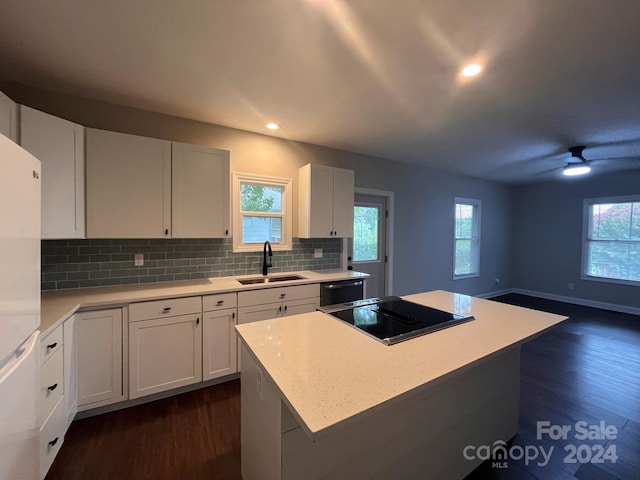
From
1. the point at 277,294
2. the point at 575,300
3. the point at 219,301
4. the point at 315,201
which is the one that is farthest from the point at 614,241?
the point at 219,301

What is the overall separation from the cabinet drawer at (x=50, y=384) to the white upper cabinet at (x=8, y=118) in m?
1.37

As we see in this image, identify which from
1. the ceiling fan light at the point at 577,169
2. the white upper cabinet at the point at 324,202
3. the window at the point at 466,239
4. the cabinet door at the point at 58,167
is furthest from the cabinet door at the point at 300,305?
the ceiling fan light at the point at 577,169

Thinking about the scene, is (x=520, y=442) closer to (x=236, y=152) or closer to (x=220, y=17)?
(x=220, y=17)

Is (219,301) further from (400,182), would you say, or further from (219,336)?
(400,182)

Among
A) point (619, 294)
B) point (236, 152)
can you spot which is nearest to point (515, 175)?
point (619, 294)

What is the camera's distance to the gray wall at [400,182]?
95.9 inches

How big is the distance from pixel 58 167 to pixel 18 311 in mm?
1419

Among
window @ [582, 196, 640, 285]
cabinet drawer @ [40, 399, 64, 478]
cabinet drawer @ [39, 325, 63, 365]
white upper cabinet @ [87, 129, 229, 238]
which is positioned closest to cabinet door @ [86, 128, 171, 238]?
white upper cabinet @ [87, 129, 229, 238]

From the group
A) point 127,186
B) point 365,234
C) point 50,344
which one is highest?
point 127,186

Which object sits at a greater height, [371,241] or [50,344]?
[371,241]

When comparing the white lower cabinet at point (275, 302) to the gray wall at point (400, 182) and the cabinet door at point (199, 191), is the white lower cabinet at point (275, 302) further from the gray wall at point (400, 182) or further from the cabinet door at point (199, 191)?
the gray wall at point (400, 182)

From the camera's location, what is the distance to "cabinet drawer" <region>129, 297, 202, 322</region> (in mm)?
2129

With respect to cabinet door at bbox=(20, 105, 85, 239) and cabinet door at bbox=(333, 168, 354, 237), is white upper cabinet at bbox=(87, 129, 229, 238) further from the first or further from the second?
cabinet door at bbox=(333, 168, 354, 237)

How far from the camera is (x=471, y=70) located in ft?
6.23
